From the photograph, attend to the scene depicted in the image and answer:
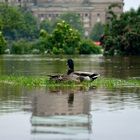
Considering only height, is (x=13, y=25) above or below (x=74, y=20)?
above

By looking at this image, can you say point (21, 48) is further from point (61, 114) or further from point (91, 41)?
point (61, 114)

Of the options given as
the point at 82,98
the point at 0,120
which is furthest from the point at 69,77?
the point at 0,120

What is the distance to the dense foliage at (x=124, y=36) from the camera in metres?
80.6

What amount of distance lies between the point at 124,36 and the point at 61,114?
220ft

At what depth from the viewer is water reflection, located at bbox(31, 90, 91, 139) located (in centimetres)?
1340

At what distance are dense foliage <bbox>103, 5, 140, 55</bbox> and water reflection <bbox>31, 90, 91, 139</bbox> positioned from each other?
59.9 m

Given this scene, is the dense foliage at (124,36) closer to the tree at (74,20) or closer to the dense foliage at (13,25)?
the dense foliage at (13,25)

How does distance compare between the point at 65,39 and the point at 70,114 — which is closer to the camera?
the point at 70,114

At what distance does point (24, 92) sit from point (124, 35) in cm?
6167

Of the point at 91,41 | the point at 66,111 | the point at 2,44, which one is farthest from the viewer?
the point at 91,41

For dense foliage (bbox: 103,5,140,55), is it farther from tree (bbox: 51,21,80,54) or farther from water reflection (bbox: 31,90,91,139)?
water reflection (bbox: 31,90,91,139)

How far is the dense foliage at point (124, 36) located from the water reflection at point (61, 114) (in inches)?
2357

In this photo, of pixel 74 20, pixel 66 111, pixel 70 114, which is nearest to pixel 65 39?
pixel 66 111

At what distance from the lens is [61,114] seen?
616 inches
